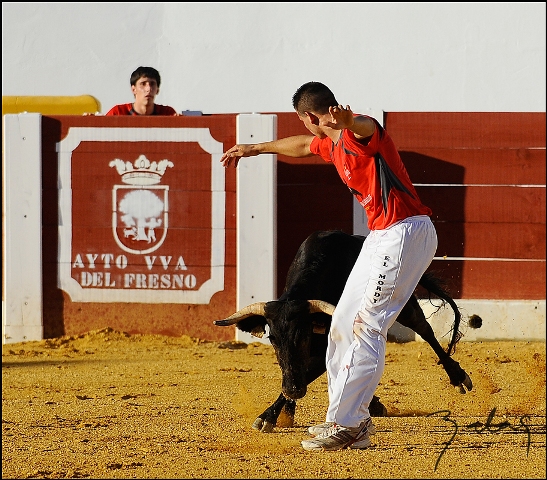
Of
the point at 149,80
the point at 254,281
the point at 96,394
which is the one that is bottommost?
the point at 96,394

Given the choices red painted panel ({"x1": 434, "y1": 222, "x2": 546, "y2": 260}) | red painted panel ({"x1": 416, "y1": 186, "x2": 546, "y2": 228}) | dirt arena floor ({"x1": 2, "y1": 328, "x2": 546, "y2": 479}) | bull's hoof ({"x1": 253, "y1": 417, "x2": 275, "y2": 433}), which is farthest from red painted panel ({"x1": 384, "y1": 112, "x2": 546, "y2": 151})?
bull's hoof ({"x1": 253, "y1": 417, "x2": 275, "y2": 433})

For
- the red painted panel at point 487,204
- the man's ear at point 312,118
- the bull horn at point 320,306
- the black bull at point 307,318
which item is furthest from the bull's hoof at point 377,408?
the red painted panel at point 487,204

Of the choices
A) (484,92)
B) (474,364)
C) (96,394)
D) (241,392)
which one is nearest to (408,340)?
(474,364)

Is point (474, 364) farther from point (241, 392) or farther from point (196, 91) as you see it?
point (196, 91)

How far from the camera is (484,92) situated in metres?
10.2

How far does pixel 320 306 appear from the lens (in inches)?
163

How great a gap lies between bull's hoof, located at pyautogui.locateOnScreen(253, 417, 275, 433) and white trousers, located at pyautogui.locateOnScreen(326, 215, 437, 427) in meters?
0.49

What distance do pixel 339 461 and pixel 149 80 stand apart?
3797 mm

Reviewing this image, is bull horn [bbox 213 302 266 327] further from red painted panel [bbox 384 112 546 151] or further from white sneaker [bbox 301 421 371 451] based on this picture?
red painted panel [bbox 384 112 546 151]

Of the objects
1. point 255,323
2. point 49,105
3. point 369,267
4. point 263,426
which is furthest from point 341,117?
point 49,105

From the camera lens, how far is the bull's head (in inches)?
157

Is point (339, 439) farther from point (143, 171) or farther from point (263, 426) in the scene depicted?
point (143, 171)

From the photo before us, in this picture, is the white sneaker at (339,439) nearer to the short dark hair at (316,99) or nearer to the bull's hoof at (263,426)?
the bull's hoof at (263,426)

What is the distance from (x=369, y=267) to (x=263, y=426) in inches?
33.5
